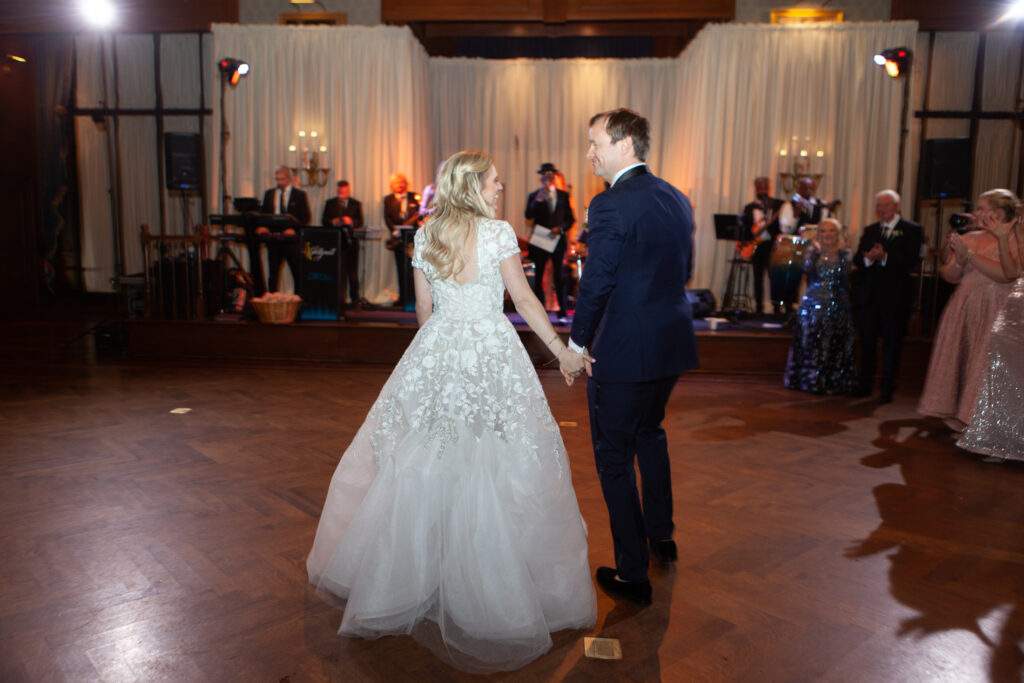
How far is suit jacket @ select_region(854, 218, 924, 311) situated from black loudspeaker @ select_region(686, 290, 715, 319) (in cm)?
239

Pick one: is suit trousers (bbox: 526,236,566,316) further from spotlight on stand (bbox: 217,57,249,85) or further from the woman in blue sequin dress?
spotlight on stand (bbox: 217,57,249,85)

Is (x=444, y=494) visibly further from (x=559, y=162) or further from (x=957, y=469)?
(x=559, y=162)

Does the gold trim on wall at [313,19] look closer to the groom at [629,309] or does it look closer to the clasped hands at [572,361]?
the groom at [629,309]

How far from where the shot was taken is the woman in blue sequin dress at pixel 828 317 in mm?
5793

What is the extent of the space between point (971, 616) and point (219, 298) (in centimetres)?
787

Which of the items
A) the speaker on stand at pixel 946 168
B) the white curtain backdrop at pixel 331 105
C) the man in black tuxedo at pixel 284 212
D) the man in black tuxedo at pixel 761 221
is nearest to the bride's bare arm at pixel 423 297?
the man in black tuxedo at pixel 284 212

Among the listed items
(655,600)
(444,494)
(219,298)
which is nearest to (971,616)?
(655,600)

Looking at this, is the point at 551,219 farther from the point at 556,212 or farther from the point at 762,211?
the point at 762,211

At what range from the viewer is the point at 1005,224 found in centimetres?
423

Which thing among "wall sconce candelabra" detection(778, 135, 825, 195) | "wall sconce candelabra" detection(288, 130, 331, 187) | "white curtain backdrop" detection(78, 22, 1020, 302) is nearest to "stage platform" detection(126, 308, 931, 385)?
"white curtain backdrop" detection(78, 22, 1020, 302)

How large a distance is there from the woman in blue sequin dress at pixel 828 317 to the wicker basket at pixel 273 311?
4.67m

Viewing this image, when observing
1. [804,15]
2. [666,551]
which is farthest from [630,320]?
[804,15]

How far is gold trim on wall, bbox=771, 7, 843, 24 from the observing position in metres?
9.30

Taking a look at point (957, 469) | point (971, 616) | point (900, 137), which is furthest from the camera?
point (900, 137)
